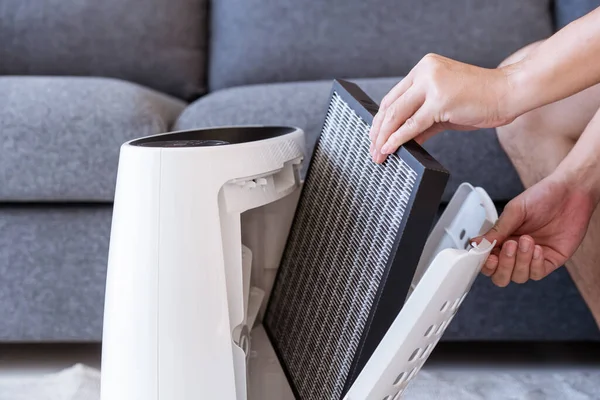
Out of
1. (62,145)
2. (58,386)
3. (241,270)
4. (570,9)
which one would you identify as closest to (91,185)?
(62,145)

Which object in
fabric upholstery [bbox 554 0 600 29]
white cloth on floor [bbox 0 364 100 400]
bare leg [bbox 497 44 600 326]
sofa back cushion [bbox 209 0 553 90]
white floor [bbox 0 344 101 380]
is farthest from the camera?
sofa back cushion [bbox 209 0 553 90]

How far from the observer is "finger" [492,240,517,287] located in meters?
0.66

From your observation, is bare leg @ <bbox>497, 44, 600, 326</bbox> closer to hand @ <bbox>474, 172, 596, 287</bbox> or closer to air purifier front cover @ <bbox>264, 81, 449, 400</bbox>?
hand @ <bbox>474, 172, 596, 287</bbox>

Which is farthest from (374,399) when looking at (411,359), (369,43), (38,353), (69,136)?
(369,43)

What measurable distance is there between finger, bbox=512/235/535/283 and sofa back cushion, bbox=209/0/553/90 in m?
0.80

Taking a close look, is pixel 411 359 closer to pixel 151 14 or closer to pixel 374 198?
pixel 374 198

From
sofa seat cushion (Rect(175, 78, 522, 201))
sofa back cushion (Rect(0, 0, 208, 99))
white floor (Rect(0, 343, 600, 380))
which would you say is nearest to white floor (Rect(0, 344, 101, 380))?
white floor (Rect(0, 343, 600, 380))

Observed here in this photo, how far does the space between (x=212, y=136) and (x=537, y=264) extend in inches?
14.3

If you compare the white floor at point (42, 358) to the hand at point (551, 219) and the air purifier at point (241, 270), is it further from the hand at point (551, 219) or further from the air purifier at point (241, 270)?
the hand at point (551, 219)

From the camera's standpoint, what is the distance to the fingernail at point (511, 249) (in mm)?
659

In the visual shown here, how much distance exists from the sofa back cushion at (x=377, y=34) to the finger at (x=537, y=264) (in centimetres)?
79

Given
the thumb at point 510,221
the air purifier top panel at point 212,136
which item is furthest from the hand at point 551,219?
the air purifier top panel at point 212,136

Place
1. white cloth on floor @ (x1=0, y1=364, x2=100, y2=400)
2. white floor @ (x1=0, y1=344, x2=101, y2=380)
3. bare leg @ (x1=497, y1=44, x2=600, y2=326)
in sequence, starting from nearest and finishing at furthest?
bare leg @ (x1=497, y1=44, x2=600, y2=326), white cloth on floor @ (x1=0, y1=364, x2=100, y2=400), white floor @ (x1=0, y1=344, x2=101, y2=380)

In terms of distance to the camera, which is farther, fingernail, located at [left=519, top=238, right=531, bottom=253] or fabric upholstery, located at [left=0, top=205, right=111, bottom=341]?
fabric upholstery, located at [left=0, top=205, right=111, bottom=341]
